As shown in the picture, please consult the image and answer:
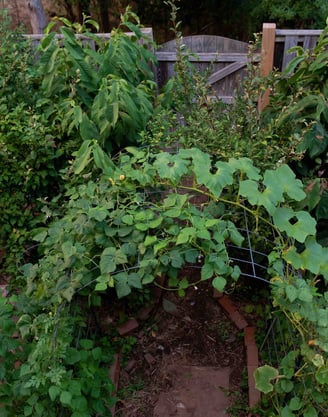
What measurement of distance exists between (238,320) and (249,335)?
0.46ft

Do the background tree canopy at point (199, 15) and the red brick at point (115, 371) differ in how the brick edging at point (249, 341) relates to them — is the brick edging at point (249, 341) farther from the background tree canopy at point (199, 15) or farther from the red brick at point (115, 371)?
the background tree canopy at point (199, 15)

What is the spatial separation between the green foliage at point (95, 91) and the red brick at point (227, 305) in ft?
4.29

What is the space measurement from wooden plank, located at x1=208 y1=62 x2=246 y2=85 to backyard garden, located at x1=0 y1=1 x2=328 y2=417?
85cm

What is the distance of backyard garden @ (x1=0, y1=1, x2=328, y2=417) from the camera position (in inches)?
79.4

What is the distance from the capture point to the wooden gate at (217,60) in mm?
4148

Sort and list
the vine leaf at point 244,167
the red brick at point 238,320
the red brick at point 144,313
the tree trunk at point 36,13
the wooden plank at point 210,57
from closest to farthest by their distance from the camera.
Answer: the vine leaf at point 244,167, the red brick at point 238,320, the red brick at point 144,313, the wooden plank at point 210,57, the tree trunk at point 36,13

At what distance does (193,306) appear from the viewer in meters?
3.25

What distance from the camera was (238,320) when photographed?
3.08 meters

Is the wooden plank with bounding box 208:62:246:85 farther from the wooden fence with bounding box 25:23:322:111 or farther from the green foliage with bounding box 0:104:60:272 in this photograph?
the green foliage with bounding box 0:104:60:272

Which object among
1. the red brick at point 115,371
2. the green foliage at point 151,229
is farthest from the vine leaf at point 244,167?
the red brick at point 115,371

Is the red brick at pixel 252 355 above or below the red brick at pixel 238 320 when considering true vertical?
below

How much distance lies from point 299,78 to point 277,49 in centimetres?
122

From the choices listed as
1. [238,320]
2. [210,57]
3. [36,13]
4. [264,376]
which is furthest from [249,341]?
[36,13]

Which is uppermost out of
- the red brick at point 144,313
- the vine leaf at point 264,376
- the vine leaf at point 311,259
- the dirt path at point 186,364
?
the vine leaf at point 311,259
